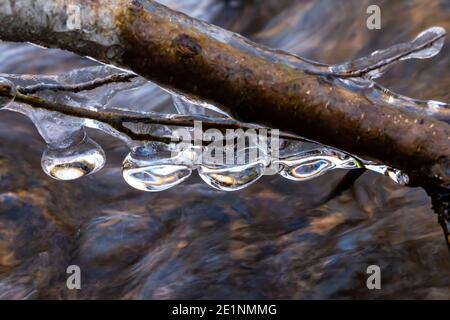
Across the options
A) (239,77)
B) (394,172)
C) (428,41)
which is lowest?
(394,172)

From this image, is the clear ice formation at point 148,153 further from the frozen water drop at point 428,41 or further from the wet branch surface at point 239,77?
the wet branch surface at point 239,77

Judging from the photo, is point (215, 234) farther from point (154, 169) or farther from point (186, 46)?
point (186, 46)

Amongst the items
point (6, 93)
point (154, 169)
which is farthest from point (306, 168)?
point (6, 93)

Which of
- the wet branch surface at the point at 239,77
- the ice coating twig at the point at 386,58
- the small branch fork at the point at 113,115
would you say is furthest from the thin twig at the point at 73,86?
the ice coating twig at the point at 386,58

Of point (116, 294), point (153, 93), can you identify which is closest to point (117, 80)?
point (116, 294)

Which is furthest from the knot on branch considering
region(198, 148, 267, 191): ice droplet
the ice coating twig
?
region(198, 148, 267, 191): ice droplet

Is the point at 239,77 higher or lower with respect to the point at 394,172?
higher

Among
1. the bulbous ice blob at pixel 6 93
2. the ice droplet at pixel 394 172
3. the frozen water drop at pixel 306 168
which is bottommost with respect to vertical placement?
the ice droplet at pixel 394 172
